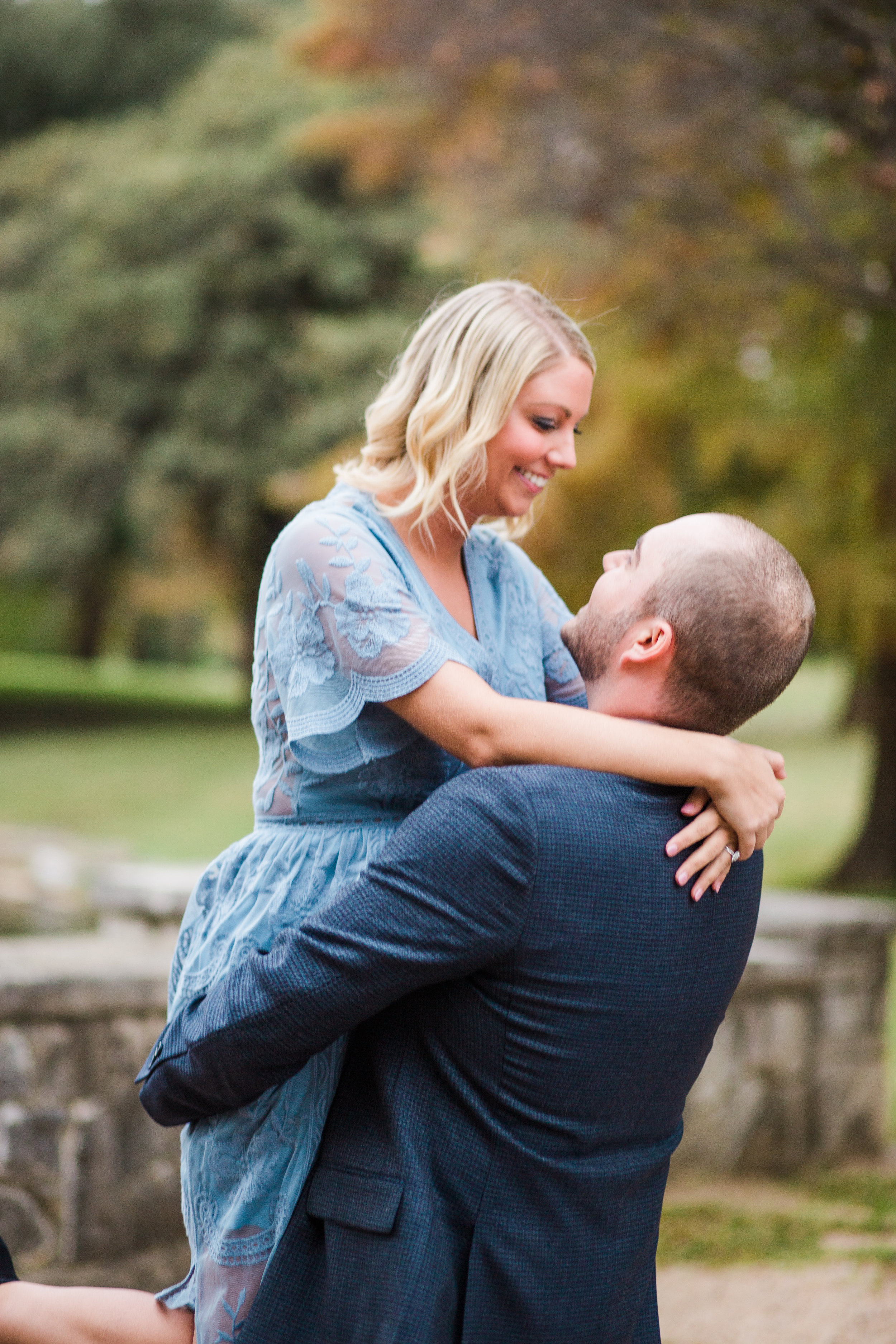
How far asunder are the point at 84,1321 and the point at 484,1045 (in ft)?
2.92

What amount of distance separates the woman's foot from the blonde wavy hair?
4.44 ft

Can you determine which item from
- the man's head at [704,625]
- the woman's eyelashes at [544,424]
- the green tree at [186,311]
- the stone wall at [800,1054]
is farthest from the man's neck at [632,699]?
the green tree at [186,311]

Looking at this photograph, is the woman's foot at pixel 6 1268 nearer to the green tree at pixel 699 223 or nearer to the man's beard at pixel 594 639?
the man's beard at pixel 594 639

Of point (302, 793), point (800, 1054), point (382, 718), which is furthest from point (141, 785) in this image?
point (382, 718)

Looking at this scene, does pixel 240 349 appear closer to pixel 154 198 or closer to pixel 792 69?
pixel 154 198

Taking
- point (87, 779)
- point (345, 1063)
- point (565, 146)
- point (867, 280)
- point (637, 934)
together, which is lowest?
point (87, 779)

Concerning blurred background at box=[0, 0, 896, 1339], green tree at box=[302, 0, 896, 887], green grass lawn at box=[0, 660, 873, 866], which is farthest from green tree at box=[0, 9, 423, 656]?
green tree at box=[302, 0, 896, 887]

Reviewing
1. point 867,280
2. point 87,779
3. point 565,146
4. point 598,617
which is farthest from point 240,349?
point 598,617

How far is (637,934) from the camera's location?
1.71m

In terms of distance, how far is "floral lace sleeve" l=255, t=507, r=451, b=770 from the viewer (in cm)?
189

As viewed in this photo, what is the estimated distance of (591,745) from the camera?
179cm

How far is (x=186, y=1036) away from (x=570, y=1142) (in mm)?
540

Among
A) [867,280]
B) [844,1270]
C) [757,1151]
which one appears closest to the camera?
[844,1270]

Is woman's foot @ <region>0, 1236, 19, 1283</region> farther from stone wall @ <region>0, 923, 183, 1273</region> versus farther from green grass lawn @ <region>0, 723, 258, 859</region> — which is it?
green grass lawn @ <region>0, 723, 258, 859</region>
